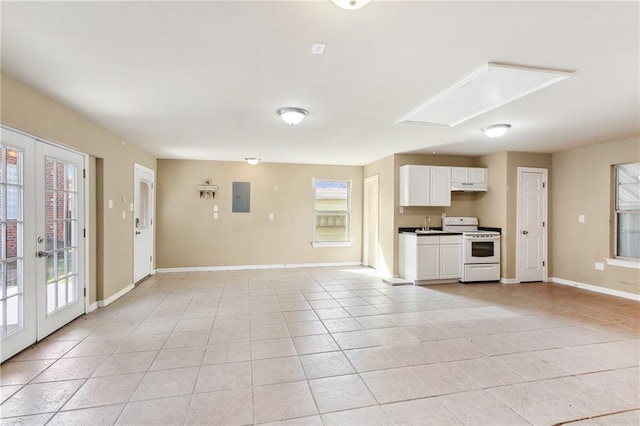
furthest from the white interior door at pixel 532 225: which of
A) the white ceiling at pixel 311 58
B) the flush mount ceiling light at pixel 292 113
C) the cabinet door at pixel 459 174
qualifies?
the flush mount ceiling light at pixel 292 113

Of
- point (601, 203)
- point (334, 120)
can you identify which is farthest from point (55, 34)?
point (601, 203)

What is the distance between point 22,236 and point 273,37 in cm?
282

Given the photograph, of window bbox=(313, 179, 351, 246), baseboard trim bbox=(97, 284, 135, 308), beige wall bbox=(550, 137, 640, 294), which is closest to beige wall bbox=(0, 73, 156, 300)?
baseboard trim bbox=(97, 284, 135, 308)

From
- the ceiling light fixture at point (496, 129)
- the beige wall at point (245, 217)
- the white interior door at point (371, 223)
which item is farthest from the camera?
the white interior door at point (371, 223)

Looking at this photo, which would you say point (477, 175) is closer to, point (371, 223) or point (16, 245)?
point (371, 223)

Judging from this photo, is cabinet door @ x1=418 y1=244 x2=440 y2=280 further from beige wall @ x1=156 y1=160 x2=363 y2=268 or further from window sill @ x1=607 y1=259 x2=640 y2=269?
window sill @ x1=607 y1=259 x2=640 y2=269

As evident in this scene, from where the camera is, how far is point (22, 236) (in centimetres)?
285

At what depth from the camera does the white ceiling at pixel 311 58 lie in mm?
1807

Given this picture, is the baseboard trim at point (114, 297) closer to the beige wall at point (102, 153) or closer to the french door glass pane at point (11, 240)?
the beige wall at point (102, 153)

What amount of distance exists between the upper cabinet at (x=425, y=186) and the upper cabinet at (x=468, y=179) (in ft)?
0.41

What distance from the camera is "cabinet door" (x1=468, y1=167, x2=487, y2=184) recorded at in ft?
20.2

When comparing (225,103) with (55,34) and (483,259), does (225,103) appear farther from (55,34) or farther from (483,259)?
(483,259)

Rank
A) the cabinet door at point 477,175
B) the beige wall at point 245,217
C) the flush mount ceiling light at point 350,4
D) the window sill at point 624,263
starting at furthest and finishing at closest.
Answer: the beige wall at point 245,217 → the cabinet door at point 477,175 → the window sill at point 624,263 → the flush mount ceiling light at point 350,4

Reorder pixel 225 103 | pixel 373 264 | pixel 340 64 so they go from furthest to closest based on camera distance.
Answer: pixel 373 264, pixel 225 103, pixel 340 64
